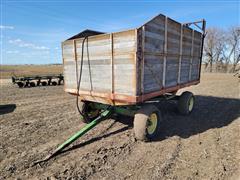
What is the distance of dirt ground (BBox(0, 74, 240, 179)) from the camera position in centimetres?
288

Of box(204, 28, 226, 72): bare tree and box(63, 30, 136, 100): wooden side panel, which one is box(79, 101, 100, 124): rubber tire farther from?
box(204, 28, 226, 72): bare tree

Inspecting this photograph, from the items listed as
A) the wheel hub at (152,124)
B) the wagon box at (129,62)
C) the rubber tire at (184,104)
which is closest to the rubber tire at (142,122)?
the wheel hub at (152,124)

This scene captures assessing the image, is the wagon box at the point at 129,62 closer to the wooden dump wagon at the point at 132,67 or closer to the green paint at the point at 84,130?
the wooden dump wagon at the point at 132,67

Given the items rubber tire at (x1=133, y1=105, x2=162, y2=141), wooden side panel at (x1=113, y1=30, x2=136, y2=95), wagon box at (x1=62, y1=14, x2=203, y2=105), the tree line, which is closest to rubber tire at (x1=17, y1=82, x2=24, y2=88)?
wagon box at (x1=62, y1=14, x2=203, y2=105)

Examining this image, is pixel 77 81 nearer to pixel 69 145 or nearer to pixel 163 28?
pixel 69 145

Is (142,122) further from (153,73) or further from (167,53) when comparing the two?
(167,53)

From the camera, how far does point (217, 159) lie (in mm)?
3244

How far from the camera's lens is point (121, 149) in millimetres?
3648

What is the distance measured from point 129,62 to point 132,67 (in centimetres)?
13

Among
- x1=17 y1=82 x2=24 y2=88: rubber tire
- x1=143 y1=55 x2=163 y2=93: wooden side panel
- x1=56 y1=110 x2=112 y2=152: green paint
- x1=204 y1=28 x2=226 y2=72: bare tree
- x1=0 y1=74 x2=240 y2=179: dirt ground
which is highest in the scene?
x1=204 y1=28 x2=226 y2=72: bare tree

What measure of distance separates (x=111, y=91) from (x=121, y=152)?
51.7 inches

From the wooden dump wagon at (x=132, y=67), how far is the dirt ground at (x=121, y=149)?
22.7 inches

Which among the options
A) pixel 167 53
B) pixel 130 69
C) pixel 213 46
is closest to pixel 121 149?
pixel 130 69

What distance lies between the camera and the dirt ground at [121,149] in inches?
113
